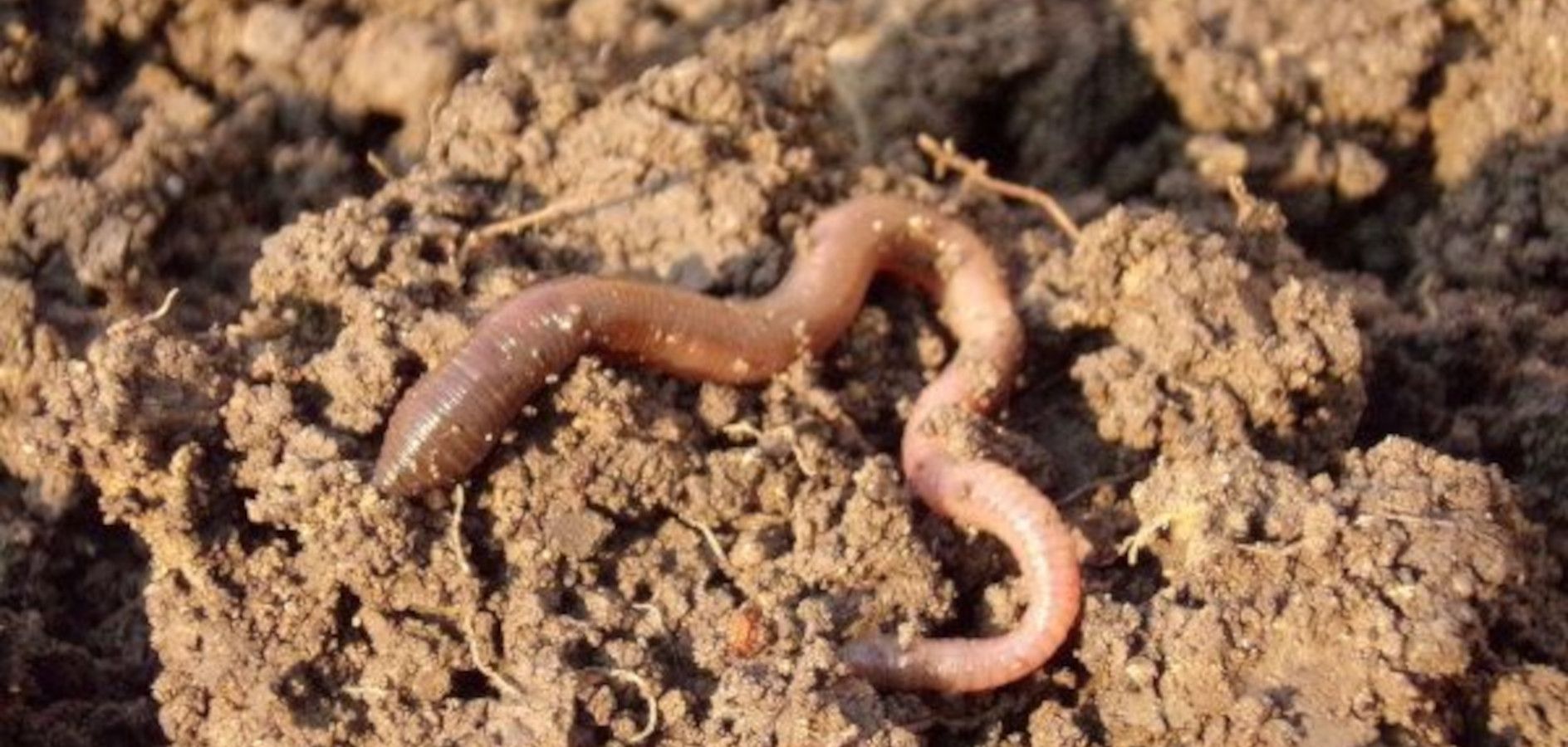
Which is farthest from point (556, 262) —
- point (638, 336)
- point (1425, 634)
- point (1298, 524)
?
point (1425, 634)

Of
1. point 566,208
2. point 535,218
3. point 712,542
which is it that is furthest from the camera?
point 566,208

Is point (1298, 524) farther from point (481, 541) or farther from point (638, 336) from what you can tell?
point (481, 541)

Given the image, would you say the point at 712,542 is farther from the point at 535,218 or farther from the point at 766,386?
the point at 535,218

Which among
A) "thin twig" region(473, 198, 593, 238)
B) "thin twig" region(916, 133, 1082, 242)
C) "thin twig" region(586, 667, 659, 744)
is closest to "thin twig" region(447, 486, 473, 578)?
"thin twig" region(586, 667, 659, 744)

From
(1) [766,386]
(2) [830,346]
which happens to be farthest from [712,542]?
(2) [830,346]

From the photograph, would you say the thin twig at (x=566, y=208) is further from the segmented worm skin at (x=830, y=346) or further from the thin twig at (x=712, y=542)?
the thin twig at (x=712, y=542)
